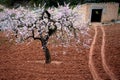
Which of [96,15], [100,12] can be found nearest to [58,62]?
[96,15]

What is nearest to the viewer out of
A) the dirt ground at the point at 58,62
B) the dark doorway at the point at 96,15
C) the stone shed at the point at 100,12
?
the dirt ground at the point at 58,62

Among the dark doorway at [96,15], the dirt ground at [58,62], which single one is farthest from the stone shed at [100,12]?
the dirt ground at [58,62]

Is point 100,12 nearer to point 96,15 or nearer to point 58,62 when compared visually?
point 96,15

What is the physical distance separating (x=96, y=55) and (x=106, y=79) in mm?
4862

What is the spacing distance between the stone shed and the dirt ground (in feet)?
34.3

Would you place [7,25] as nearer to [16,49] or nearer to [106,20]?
[16,49]

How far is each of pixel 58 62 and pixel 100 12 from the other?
19205 mm

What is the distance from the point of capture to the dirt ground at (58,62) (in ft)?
54.0

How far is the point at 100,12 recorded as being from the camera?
36.3 metres

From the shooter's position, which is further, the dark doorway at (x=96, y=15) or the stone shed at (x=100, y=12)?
the dark doorway at (x=96, y=15)

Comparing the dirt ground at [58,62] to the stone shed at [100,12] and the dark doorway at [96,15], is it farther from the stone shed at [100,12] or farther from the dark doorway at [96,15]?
the dark doorway at [96,15]

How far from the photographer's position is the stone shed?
35125mm

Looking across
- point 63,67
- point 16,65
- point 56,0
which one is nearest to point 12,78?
point 16,65

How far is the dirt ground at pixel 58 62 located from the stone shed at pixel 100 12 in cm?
1046
